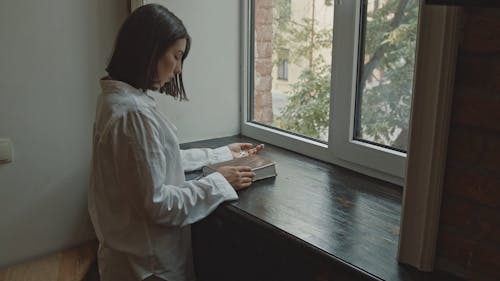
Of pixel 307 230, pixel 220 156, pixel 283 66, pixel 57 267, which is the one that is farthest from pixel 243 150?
pixel 57 267

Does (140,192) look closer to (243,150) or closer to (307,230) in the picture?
(307,230)

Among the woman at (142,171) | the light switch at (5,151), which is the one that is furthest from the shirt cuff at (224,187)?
the light switch at (5,151)

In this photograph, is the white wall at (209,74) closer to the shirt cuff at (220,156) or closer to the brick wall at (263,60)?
the brick wall at (263,60)

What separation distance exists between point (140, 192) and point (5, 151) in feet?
2.26

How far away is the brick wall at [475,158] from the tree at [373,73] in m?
0.52

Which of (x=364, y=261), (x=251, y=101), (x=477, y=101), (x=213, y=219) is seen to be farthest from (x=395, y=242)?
(x=251, y=101)

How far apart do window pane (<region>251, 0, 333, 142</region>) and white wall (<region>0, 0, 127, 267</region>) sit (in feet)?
1.77

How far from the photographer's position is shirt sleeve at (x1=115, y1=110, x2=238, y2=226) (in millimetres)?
1180

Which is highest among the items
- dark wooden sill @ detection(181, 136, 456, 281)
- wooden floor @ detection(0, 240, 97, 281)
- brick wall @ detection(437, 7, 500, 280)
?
brick wall @ detection(437, 7, 500, 280)

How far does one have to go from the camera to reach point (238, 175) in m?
1.43

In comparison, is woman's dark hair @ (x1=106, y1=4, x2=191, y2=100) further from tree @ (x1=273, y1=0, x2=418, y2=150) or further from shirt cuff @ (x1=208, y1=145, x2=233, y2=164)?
tree @ (x1=273, y1=0, x2=418, y2=150)

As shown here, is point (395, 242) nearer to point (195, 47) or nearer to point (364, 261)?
point (364, 261)

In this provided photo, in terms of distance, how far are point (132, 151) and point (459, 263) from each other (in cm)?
73

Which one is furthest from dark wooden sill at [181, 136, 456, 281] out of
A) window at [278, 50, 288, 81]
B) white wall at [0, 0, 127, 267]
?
white wall at [0, 0, 127, 267]
